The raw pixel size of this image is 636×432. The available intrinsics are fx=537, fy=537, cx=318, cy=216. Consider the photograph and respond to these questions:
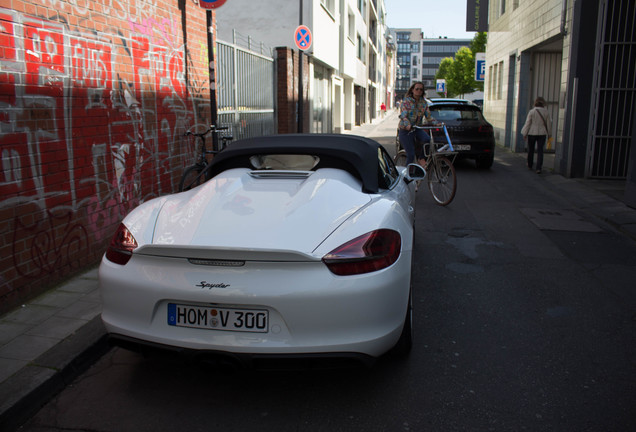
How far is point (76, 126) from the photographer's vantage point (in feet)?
15.8

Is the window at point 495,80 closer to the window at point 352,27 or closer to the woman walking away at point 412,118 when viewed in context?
the window at point 352,27

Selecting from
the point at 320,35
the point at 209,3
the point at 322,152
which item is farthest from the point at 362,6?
the point at 322,152

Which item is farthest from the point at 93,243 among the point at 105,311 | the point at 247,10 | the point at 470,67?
the point at 470,67

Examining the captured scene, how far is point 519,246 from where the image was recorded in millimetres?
6223

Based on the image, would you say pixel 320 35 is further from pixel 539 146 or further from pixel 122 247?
pixel 122 247

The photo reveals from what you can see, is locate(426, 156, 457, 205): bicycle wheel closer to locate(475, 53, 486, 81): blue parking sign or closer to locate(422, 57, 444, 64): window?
locate(475, 53, 486, 81): blue parking sign

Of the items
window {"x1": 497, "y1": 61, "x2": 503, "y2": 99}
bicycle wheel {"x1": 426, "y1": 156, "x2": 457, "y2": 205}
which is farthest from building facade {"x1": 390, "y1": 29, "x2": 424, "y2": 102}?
bicycle wheel {"x1": 426, "y1": 156, "x2": 457, "y2": 205}

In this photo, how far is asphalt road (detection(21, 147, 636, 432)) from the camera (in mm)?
2754

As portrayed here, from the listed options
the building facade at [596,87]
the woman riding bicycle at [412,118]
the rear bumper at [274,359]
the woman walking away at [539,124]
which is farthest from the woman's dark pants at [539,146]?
the rear bumper at [274,359]

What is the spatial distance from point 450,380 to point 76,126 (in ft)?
12.5

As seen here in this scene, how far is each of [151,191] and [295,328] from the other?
14.2 ft

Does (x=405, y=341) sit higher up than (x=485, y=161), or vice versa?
(x=485, y=161)

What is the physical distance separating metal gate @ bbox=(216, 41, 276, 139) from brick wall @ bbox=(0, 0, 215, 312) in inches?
103

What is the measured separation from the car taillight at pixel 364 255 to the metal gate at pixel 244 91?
7.10m
